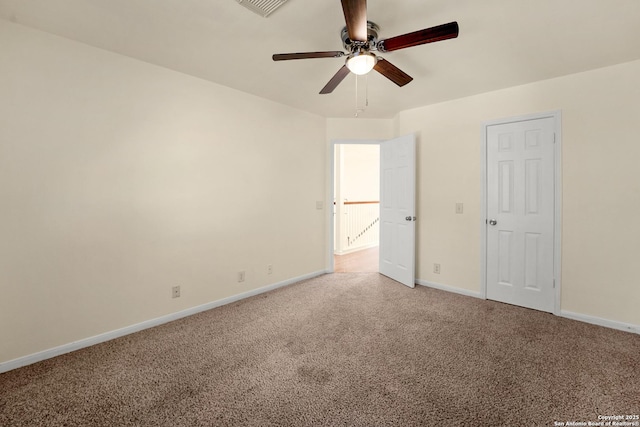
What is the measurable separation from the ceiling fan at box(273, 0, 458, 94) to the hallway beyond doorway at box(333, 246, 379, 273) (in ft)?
9.85

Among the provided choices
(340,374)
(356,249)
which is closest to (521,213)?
(340,374)

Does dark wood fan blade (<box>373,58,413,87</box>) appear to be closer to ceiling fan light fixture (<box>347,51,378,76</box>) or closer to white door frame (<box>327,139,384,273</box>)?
ceiling fan light fixture (<box>347,51,378,76</box>)

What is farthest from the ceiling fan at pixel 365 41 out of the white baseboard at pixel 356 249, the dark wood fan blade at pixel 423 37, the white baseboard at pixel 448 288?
the white baseboard at pixel 356 249

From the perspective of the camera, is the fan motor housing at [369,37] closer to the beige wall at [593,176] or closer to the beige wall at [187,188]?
the beige wall at [187,188]

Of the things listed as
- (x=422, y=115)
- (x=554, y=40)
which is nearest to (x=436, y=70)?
(x=554, y=40)

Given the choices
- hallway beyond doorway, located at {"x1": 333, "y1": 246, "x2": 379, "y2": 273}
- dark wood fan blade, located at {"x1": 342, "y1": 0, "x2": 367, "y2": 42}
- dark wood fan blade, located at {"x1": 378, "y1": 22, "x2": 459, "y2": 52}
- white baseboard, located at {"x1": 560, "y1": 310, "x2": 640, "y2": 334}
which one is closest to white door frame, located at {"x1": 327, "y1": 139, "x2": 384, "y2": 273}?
hallway beyond doorway, located at {"x1": 333, "y1": 246, "x2": 379, "y2": 273}

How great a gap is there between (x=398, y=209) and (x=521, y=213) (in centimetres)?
138

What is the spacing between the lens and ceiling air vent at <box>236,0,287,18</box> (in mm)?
1676

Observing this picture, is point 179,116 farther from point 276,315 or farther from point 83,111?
point 276,315

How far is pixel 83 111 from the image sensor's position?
Answer: 7.14 ft

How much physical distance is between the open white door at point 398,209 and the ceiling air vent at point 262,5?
2354mm

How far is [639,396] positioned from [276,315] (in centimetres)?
262

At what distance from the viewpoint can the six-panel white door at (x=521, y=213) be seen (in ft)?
9.32

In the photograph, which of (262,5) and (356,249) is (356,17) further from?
(356,249)
